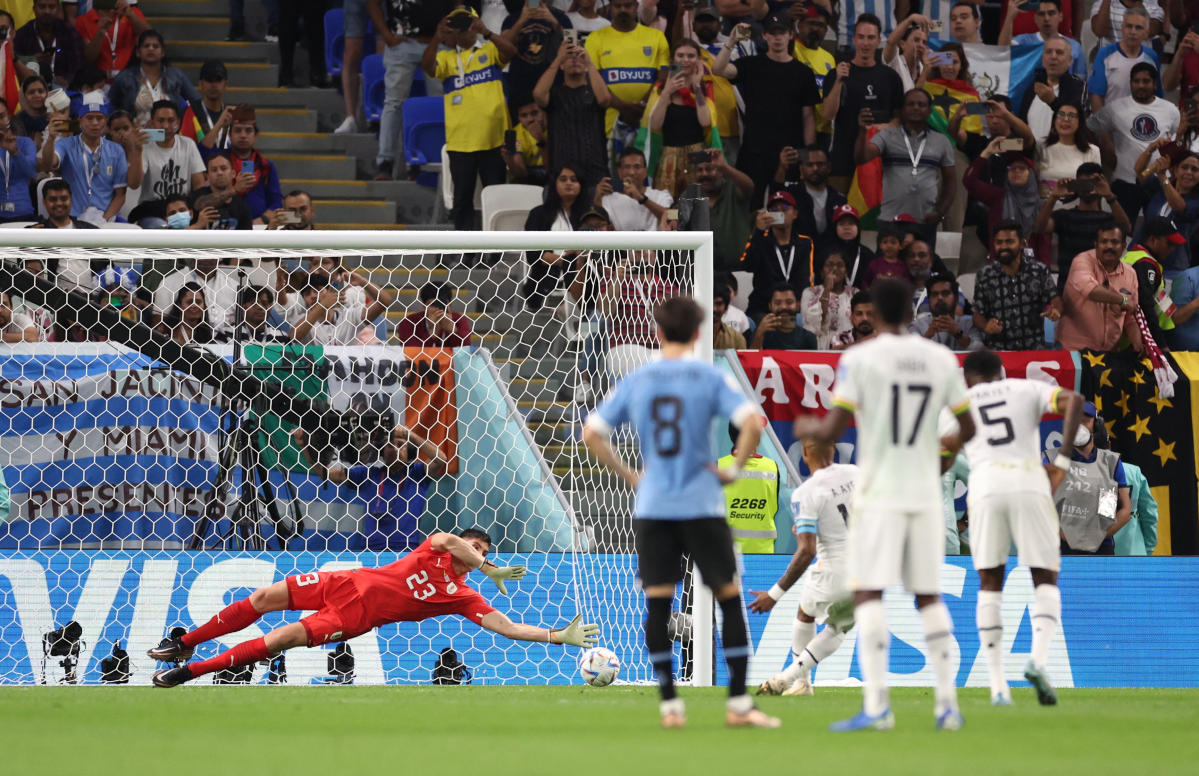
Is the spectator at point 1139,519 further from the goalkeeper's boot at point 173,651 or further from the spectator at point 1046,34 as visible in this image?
the goalkeeper's boot at point 173,651

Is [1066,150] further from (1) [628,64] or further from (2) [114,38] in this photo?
(2) [114,38]

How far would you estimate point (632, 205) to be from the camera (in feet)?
48.3

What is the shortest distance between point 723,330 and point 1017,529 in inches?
228

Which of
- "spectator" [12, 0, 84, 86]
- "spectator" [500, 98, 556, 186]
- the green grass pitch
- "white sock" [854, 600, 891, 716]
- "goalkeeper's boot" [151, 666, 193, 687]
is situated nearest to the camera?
the green grass pitch

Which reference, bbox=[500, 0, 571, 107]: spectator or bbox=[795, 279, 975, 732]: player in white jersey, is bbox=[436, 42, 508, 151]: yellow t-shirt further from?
bbox=[795, 279, 975, 732]: player in white jersey

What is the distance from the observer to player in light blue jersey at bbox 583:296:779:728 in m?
6.82

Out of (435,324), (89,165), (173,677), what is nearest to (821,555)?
(173,677)

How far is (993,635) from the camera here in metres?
8.32

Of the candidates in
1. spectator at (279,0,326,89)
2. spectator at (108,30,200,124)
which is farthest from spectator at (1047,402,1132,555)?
spectator at (279,0,326,89)

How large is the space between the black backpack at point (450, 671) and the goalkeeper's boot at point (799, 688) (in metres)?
2.59

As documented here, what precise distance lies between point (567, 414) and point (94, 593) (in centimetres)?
401

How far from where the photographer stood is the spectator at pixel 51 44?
52.2 ft

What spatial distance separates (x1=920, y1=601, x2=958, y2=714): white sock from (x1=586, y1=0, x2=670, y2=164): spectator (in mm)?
10061

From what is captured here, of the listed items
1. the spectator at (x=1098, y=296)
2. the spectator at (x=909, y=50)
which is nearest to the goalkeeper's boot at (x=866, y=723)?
the spectator at (x=1098, y=296)
